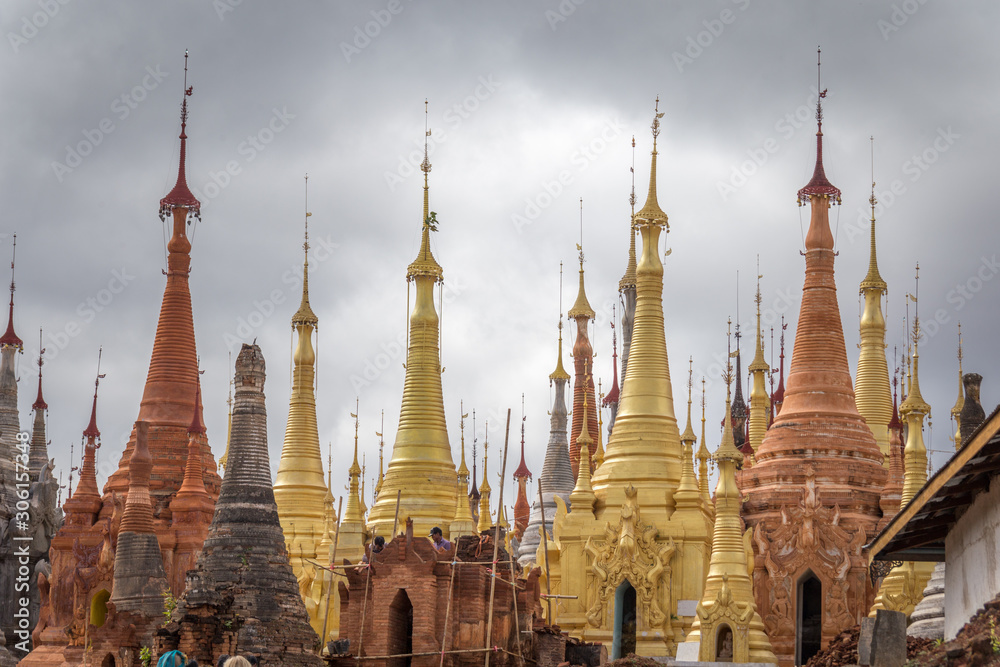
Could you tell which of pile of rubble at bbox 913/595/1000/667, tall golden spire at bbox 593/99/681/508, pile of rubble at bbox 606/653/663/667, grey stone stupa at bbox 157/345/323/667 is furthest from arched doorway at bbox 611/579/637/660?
pile of rubble at bbox 913/595/1000/667

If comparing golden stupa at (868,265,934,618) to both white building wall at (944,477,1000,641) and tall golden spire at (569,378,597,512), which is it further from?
white building wall at (944,477,1000,641)

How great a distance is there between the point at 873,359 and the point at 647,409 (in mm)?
10786

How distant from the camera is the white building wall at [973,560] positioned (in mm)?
24484

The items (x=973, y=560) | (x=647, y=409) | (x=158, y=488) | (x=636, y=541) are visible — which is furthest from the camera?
(x=158, y=488)

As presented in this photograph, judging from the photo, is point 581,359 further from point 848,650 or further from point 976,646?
point 976,646

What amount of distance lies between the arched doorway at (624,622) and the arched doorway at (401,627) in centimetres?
799

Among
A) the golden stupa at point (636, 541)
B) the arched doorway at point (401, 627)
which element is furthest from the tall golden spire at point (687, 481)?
the arched doorway at point (401, 627)

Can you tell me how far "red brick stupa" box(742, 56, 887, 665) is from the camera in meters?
42.9

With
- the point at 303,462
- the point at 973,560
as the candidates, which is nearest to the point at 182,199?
the point at 303,462

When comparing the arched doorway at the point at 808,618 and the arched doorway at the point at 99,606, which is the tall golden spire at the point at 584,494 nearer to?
the arched doorway at the point at 808,618

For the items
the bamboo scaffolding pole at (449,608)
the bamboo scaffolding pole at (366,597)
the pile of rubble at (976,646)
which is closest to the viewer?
the pile of rubble at (976,646)

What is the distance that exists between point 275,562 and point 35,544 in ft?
85.9

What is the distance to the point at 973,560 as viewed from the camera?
26047mm

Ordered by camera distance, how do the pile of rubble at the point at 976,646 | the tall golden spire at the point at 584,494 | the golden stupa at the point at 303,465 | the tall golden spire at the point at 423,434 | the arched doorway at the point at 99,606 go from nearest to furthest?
the pile of rubble at the point at 976,646, the tall golden spire at the point at 584,494, the arched doorway at the point at 99,606, the tall golden spire at the point at 423,434, the golden stupa at the point at 303,465
